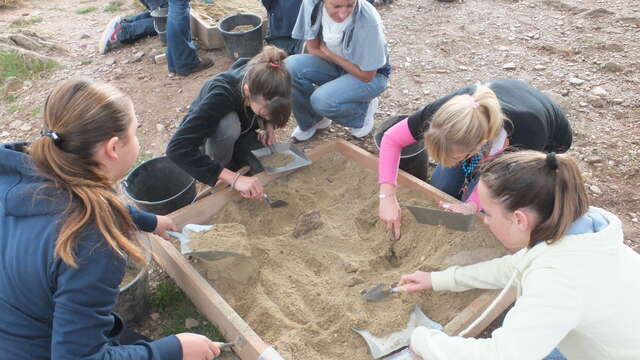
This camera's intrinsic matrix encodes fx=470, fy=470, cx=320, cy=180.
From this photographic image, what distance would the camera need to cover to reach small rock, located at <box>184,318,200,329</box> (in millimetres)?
2443

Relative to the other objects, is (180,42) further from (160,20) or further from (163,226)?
(163,226)

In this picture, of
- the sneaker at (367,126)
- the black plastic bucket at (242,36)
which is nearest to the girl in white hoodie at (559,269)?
the sneaker at (367,126)

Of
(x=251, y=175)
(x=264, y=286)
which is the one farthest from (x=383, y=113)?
(x=264, y=286)

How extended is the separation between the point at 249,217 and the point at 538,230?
1751 mm

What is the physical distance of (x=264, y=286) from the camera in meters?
2.43

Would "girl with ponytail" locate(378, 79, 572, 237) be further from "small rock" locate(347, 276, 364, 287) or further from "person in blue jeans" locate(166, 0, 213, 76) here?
"person in blue jeans" locate(166, 0, 213, 76)

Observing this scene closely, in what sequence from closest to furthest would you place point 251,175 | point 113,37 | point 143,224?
point 143,224
point 251,175
point 113,37

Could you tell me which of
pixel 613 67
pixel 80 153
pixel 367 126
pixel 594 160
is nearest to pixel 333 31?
pixel 367 126

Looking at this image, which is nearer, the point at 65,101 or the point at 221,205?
the point at 65,101

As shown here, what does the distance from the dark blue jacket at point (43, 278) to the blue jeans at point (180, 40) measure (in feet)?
11.7

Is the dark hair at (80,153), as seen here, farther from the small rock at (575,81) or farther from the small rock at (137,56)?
the small rock at (137,56)

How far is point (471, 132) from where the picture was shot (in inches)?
81.1

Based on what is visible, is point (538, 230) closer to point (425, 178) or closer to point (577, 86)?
point (425, 178)

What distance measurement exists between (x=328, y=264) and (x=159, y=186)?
1381 millimetres
